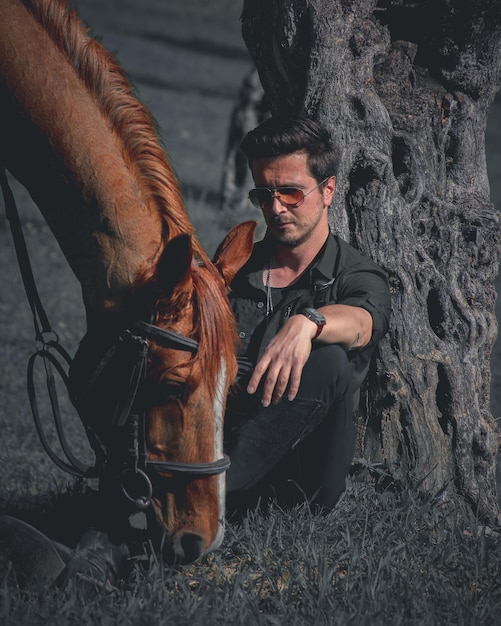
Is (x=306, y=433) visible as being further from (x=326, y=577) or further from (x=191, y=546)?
(x=191, y=546)

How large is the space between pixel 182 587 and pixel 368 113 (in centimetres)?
226

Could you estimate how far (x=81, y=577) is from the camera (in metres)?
2.79

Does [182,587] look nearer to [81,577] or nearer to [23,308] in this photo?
[81,577]

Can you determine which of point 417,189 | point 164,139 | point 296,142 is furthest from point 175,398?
point 164,139

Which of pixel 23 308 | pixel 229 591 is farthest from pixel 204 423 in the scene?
pixel 23 308

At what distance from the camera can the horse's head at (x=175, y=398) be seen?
8.58 ft

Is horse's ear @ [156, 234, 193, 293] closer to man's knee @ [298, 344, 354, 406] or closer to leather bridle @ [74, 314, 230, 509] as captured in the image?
leather bridle @ [74, 314, 230, 509]

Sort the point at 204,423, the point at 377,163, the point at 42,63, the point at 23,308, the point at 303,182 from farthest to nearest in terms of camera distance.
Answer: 1. the point at 23,308
2. the point at 377,163
3. the point at 303,182
4. the point at 42,63
5. the point at 204,423

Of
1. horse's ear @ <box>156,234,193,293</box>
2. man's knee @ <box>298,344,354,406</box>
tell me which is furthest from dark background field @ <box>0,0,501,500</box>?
man's knee @ <box>298,344,354,406</box>

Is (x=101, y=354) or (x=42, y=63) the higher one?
(x=42, y=63)

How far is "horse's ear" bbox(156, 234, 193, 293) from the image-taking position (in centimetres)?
250

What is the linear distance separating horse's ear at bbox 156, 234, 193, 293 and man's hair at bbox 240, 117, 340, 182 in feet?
3.08

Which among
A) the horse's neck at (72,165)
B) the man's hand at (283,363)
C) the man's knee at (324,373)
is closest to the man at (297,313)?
the man's knee at (324,373)

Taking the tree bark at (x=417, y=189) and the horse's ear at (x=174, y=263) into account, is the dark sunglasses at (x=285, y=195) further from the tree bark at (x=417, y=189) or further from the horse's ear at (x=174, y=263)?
the horse's ear at (x=174, y=263)
